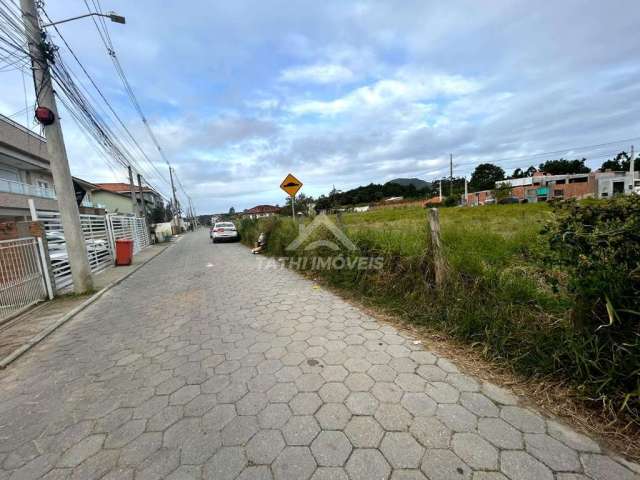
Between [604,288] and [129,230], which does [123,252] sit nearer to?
[129,230]

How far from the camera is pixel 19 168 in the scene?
16766mm

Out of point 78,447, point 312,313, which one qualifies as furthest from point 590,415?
point 78,447

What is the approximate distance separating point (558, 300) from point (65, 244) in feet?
29.0

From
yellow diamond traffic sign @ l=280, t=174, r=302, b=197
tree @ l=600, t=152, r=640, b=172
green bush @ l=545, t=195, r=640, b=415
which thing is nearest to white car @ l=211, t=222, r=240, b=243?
yellow diamond traffic sign @ l=280, t=174, r=302, b=197

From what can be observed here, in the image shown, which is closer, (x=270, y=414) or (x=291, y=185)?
(x=270, y=414)

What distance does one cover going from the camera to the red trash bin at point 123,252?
949 cm

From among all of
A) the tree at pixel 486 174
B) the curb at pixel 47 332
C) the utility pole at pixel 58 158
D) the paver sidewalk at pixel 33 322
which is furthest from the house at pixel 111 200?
the tree at pixel 486 174

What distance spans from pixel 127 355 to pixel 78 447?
4.54ft

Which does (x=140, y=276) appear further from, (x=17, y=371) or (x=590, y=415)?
(x=590, y=415)

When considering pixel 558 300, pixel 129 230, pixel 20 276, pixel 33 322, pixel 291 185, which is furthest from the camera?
pixel 129 230

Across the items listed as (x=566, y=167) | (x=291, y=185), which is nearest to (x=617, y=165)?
(x=566, y=167)

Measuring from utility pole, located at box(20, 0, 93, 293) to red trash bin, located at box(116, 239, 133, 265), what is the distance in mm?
4303

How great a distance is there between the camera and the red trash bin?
9.49 meters

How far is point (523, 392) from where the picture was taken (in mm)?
2014
